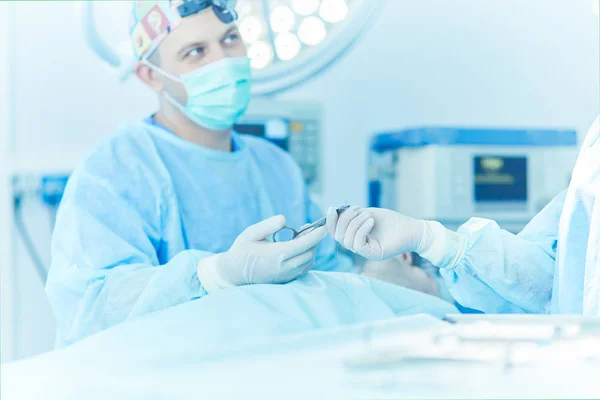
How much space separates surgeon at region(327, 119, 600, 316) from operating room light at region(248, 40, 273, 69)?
0.74 meters

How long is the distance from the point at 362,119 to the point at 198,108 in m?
0.88

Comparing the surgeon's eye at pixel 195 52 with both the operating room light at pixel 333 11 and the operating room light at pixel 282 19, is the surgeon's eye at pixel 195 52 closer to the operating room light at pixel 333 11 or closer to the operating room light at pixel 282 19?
the operating room light at pixel 282 19

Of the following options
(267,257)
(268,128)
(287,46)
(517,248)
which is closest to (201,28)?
(287,46)

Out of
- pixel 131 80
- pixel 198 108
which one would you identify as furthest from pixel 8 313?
pixel 198 108

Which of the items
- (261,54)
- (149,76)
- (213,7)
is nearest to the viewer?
(213,7)

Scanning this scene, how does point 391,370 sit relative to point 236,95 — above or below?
below

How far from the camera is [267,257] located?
1.05 meters

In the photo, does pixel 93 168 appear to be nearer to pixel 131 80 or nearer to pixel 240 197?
pixel 240 197

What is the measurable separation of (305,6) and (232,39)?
24 cm

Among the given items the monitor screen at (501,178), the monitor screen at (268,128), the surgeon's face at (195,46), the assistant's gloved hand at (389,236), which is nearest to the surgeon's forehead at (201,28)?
the surgeon's face at (195,46)

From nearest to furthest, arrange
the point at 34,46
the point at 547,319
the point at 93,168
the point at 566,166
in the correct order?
the point at 547,319, the point at 93,168, the point at 566,166, the point at 34,46

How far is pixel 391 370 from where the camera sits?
0.71 m

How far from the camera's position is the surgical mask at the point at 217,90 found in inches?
59.1

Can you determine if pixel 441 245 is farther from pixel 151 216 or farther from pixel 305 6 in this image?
pixel 305 6
